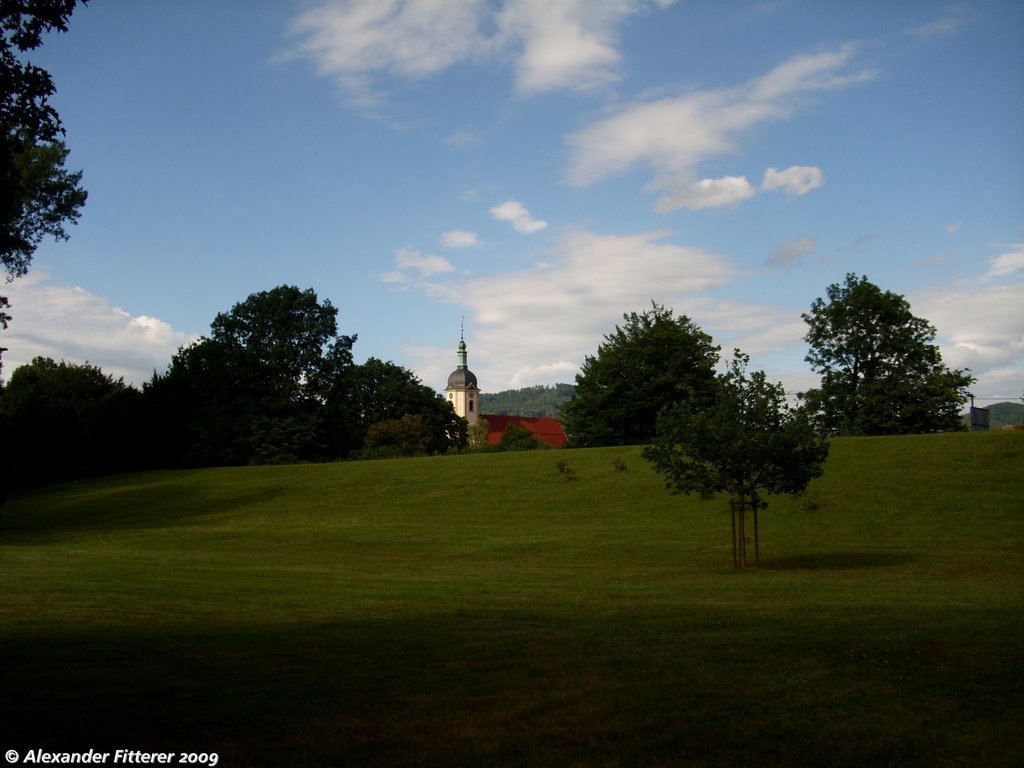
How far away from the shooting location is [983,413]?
53.9 meters

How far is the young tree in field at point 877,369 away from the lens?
71438 millimetres

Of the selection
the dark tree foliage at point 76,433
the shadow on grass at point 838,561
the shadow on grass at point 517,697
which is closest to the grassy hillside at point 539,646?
the shadow on grass at point 517,697

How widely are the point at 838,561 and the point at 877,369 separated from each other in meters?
50.8

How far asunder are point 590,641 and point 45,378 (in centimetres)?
8832

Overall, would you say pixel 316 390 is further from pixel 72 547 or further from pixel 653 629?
pixel 653 629

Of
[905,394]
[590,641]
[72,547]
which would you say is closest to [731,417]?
[590,641]

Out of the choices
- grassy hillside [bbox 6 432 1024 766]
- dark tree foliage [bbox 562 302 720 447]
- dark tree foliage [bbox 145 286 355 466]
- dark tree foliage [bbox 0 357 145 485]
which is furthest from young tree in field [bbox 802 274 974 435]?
dark tree foliage [bbox 0 357 145 485]

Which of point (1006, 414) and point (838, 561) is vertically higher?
point (1006, 414)

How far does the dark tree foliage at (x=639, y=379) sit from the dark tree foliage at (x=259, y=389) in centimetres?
2393

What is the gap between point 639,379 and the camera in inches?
3250

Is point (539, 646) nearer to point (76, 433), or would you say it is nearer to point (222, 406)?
point (222, 406)

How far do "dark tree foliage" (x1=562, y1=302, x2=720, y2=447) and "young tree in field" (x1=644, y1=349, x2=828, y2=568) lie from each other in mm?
52791

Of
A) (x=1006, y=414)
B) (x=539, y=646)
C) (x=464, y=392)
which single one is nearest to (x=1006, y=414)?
(x=1006, y=414)

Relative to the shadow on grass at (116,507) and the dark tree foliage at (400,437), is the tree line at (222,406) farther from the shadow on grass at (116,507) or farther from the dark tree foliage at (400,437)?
the shadow on grass at (116,507)
